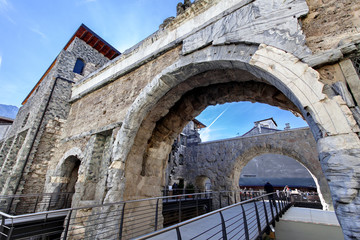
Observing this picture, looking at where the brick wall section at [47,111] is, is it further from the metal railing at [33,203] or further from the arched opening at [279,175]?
the arched opening at [279,175]

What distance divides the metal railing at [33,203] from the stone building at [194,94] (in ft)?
0.88

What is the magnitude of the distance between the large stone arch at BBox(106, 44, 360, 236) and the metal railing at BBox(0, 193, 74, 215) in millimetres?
3409

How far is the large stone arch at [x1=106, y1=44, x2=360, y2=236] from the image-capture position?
155 cm

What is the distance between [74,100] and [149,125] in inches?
181

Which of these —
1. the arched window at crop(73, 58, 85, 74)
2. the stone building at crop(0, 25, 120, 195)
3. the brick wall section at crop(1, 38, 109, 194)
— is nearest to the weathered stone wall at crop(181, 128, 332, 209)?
the stone building at crop(0, 25, 120, 195)

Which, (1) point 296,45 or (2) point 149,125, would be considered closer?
(1) point 296,45

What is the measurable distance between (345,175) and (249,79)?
2439 mm

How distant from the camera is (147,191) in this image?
13.6 ft

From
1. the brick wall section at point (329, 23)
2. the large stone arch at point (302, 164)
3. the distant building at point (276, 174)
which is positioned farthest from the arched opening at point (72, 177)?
the distant building at point (276, 174)

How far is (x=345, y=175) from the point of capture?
150 centimetres

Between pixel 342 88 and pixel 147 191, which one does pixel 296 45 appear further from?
pixel 147 191

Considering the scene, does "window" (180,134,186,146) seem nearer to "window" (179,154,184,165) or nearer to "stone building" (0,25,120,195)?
"window" (179,154,184,165)

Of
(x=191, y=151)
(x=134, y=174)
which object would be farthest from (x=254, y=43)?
(x=191, y=151)

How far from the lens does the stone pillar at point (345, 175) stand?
1427mm
